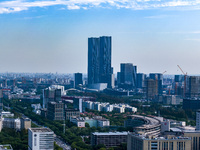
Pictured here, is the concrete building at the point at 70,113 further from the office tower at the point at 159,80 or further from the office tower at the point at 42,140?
the office tower at the point at 159,80

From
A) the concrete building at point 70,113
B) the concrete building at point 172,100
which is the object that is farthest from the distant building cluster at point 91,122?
the concrete building at point 172,100

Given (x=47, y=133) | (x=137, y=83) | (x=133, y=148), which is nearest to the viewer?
(x=133, y=148)

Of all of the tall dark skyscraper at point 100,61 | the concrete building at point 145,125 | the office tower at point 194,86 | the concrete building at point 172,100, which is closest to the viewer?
the concrete building at point 145,125

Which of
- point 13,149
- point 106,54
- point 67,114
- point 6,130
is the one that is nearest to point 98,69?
point 106,54

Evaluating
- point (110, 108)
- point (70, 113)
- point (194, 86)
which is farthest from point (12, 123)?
point (194, 86)

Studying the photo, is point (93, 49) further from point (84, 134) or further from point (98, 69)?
point (84, 134)

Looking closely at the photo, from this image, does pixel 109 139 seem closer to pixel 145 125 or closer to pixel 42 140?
pixel 145 125
